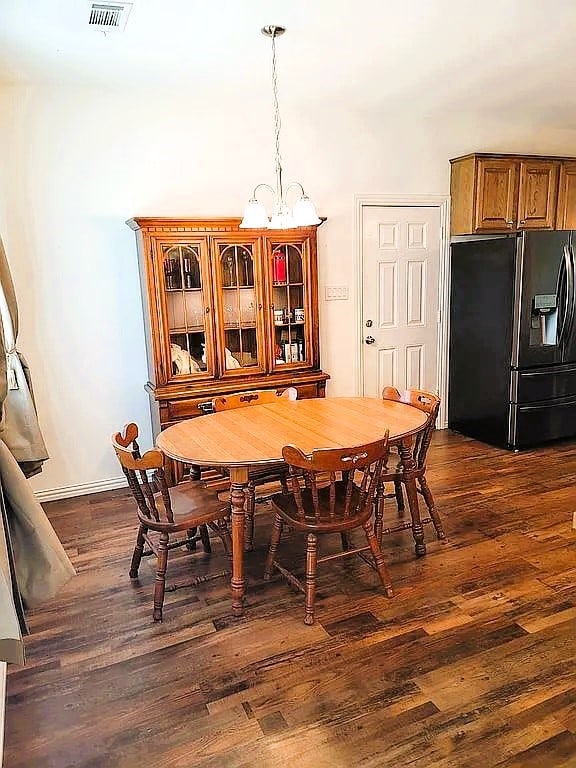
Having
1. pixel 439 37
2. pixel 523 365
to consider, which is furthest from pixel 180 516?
pixel 523 365

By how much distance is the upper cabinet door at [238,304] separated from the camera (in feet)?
12.9

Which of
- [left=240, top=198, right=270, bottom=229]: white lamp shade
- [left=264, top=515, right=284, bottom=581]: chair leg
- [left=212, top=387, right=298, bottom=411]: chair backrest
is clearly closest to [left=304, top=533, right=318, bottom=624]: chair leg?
[left=264, top=515, right=284, bottom=581]: chair leg

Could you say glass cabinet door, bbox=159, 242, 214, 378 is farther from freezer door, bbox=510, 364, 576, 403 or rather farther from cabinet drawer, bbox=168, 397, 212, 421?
freezer door, bbox=510, 364, 576, 403

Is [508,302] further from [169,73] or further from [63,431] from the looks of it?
[63,431]

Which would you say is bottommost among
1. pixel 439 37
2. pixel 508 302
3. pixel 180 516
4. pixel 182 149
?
pixel 180 516

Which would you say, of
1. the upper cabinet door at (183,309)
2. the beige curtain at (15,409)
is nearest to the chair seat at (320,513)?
the beige curtain at (15,409)

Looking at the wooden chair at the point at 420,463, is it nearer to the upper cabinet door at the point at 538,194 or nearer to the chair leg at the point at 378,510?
the chair leg at the point at 378,510

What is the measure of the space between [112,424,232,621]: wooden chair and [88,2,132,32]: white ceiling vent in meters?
1.93

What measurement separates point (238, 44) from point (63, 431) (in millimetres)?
2698

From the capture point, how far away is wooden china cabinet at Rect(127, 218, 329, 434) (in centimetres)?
378

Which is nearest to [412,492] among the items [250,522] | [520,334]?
[250,522]

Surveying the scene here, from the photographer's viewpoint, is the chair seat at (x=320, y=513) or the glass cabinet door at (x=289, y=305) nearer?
the chair seat at (x=320, y=513)

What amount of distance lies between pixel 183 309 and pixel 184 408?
68cm

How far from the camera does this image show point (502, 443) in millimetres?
4684
